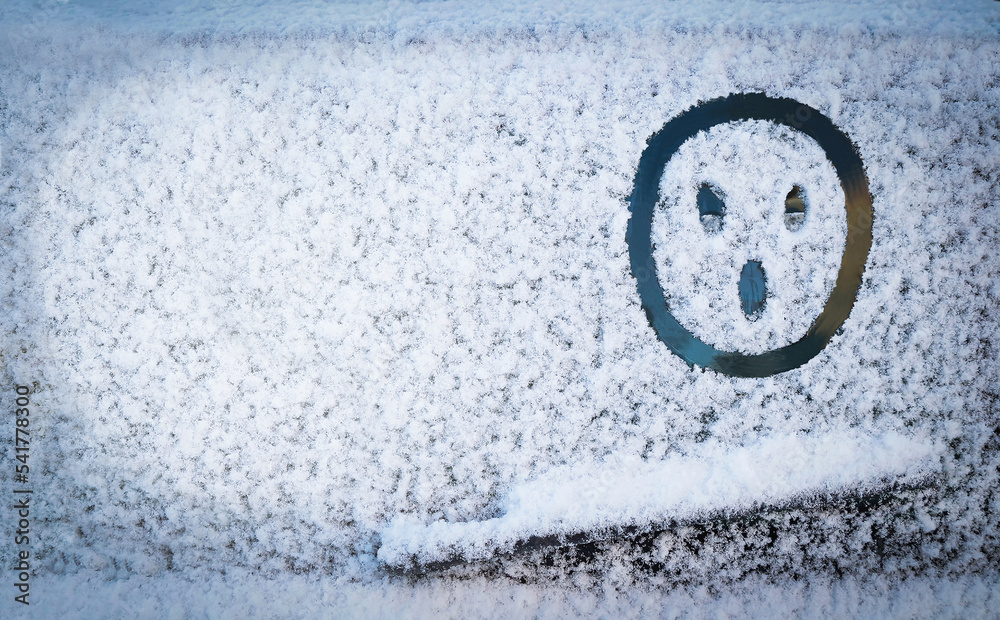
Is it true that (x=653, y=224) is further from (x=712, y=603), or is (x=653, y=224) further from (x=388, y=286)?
(x=712, y=603)

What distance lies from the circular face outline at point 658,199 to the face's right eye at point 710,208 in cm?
9

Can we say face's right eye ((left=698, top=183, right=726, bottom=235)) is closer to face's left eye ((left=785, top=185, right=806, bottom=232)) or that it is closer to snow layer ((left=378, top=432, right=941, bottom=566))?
face's left eye ((left=785, top=185, right=806, bottom=232))

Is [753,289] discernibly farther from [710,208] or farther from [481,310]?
[481,310]

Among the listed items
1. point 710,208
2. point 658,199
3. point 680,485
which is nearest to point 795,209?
point 710,208

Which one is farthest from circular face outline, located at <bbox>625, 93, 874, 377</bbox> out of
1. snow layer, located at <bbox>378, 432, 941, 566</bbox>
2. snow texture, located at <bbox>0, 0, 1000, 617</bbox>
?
snow layer, located at <bbox>378, 432, 941, 566</bbox>

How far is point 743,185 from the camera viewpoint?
1077 millimetres

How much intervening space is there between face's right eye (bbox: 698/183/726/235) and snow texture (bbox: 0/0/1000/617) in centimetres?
2

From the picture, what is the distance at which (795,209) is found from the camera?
1.07 m

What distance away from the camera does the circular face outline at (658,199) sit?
108 cm

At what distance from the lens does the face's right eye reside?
1081 millimetres

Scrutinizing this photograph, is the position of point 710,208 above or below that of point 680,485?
above

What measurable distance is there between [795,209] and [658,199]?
29 centimetres

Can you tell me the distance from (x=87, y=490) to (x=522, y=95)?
4.40ft

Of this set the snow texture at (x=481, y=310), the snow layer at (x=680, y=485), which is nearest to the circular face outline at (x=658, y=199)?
the snow texture at (x=481, y=310)
